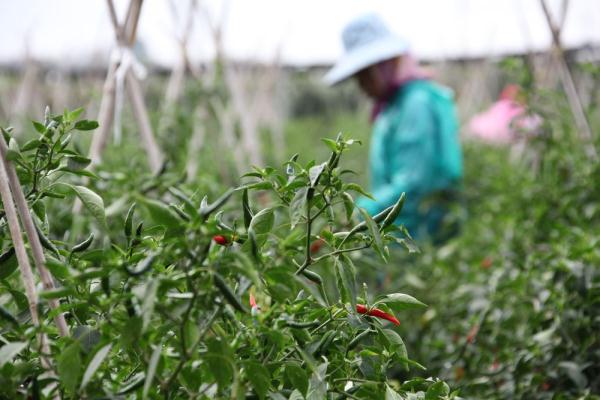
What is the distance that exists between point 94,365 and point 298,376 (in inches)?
7.3

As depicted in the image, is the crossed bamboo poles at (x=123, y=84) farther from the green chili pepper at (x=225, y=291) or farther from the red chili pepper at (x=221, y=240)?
the green chili pepper at (x=225, y=291)

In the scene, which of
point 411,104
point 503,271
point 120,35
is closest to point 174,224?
point 503,271

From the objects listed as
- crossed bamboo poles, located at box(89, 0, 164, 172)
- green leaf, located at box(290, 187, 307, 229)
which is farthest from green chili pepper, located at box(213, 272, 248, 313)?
crossed bamboo poles, located at box(89, 0, 164, 172)

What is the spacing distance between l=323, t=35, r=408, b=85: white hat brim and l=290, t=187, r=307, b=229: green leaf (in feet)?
7.36

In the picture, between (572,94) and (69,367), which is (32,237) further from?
(572,94)

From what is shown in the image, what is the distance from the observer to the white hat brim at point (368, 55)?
2861mm

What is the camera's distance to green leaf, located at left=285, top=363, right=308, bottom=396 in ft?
2.18

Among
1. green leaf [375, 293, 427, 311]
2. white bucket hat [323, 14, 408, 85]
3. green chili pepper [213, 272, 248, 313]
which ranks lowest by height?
green leaf [375, 293, 427, 311]

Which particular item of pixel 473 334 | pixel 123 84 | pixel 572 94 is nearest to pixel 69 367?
pixel 473 334

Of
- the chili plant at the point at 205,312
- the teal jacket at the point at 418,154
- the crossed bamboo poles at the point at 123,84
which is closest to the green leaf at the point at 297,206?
the chili plant at the point at 205,312

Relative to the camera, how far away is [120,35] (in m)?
1.97

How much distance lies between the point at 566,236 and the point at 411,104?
1.34 meters

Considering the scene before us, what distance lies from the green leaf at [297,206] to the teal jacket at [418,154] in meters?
2.00

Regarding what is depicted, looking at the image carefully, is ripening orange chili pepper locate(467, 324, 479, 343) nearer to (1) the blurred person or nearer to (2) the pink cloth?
(1) the blurred person
